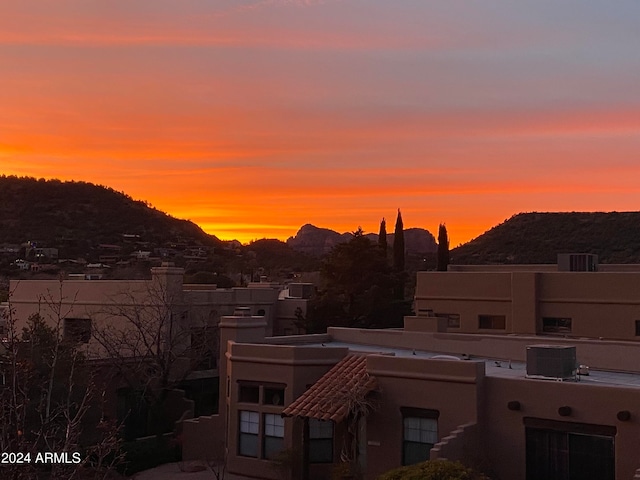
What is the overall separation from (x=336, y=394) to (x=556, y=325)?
64.5ft

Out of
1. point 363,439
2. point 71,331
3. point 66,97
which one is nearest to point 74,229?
point 71,331

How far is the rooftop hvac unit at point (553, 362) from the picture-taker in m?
20.7

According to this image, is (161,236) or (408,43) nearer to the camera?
(408,43)

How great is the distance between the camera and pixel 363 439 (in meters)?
22.7

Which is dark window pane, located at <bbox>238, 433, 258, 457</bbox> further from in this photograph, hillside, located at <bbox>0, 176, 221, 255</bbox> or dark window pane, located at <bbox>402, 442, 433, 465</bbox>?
hillside, located at <bbox>0, 176, 221, 255</bbox>

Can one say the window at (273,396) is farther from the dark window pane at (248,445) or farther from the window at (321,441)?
the window at (321,441)

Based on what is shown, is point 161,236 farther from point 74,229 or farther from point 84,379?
point 84,379

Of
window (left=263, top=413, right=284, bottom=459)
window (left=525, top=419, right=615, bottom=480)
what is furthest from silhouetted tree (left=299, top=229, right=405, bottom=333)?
window (left=525, top=419, right=615, bottom=480)

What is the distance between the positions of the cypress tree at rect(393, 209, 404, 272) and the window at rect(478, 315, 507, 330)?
55.2ft

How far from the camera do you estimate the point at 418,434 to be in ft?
70.6

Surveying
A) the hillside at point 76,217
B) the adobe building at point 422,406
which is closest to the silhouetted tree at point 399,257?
the adobe building at point 422,406

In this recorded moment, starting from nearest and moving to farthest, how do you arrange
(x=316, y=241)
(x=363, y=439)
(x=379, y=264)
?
(x=363, y=439) < (x=379, y=264) < (x=316, y=241)

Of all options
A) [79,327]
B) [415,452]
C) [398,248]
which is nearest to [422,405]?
[415,452]

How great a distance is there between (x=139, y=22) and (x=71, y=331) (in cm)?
2087
